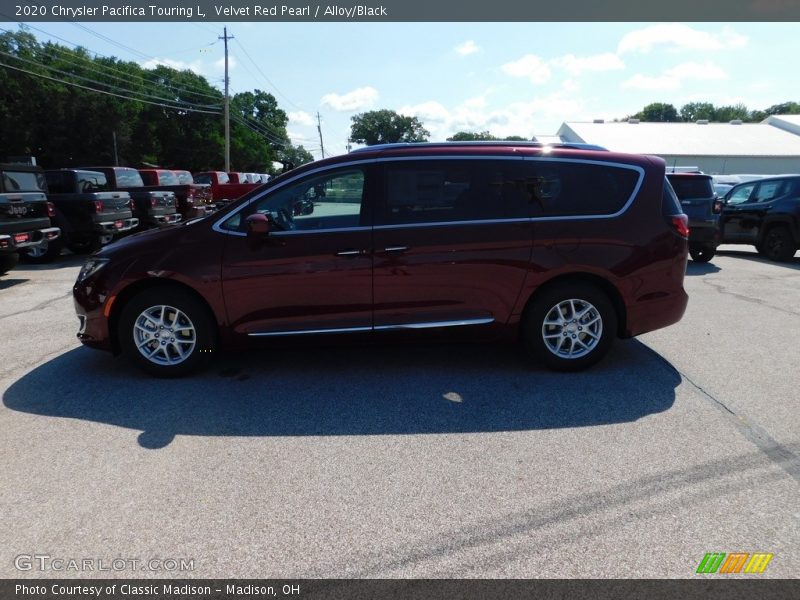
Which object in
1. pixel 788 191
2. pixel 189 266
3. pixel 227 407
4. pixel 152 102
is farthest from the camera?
pixel 152 102

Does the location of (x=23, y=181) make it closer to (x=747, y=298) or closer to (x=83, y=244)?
(x=83, y=244)

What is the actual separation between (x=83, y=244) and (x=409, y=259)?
1151cm

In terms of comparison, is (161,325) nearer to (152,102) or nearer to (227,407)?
(227,407)

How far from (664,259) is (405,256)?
228 cm

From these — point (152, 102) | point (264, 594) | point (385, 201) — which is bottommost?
point (264, 594)

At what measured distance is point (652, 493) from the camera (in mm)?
2959

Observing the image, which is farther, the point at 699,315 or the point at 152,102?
the point at 152,102

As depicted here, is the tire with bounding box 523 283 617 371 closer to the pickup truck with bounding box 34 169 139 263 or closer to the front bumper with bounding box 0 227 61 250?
the front bumper with bounding box 0 227 61 250

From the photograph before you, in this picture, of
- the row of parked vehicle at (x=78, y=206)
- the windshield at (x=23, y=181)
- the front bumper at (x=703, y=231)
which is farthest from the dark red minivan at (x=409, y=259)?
the front bumper at (x=703, y=231)

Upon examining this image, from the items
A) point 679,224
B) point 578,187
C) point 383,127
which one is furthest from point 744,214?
point 383,127

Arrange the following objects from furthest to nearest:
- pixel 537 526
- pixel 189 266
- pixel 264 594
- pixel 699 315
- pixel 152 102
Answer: pixel 152 102, pixel 699 315, pixel 189 266, pixel 537 526, pixel 264 594

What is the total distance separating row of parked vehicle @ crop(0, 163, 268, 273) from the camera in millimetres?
9516

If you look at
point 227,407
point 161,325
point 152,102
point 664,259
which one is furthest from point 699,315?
point 152,102

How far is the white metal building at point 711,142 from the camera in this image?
169 feet
